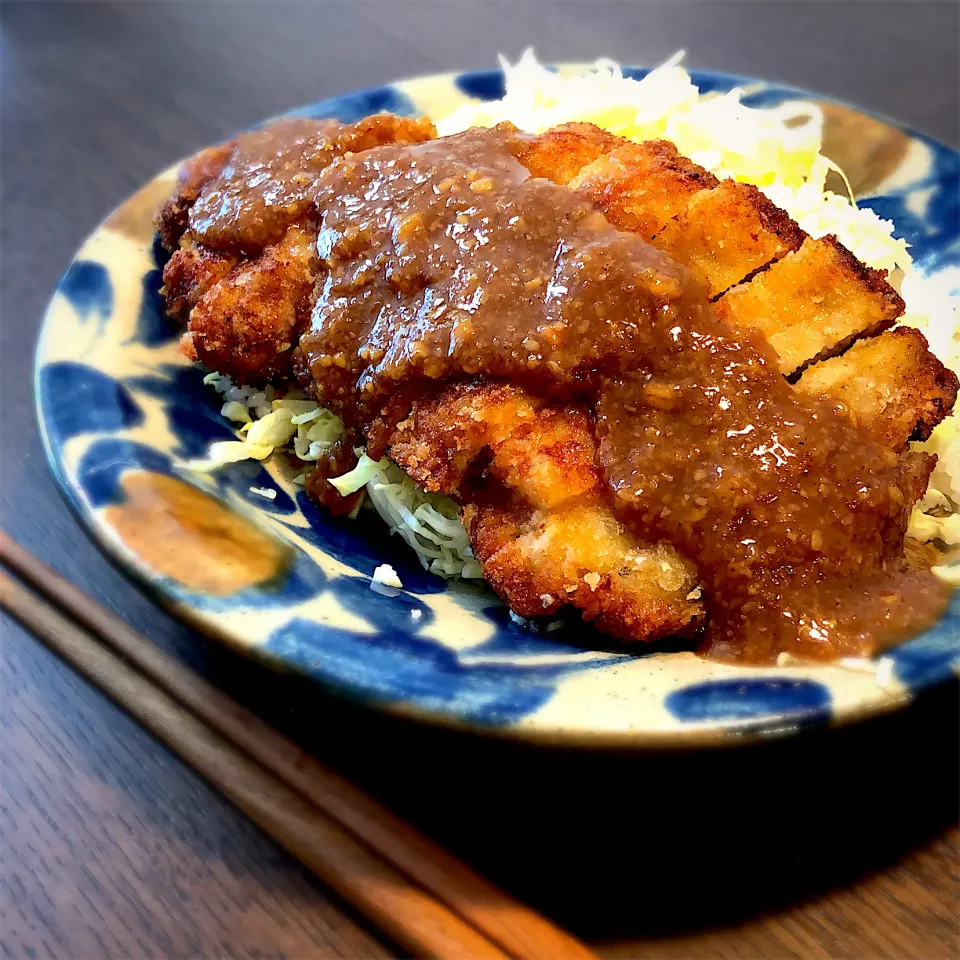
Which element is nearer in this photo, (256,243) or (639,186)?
(639,186)

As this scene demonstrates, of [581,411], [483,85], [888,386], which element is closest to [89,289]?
[581,411]

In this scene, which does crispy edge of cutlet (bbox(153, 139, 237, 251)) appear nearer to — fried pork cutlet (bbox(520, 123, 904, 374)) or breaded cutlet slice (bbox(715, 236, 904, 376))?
fried pork cutlet (bbox(520, 123, 904, 374))

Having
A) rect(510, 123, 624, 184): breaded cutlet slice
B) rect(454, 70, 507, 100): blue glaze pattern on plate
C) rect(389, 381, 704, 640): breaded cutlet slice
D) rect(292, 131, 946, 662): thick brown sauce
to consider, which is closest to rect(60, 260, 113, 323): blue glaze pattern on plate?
rect(292, 131, 946, 662): thick brown sauce

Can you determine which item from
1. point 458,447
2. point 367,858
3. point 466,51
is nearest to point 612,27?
point 466,51

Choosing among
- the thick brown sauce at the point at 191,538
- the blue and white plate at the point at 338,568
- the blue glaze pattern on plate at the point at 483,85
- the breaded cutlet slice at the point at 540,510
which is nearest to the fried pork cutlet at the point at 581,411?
the breaded cutlet slice at the point at 540,510

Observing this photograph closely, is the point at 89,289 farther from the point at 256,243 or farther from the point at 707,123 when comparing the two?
the point at 707,123

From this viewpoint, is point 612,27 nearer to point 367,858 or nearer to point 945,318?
point 945,318
